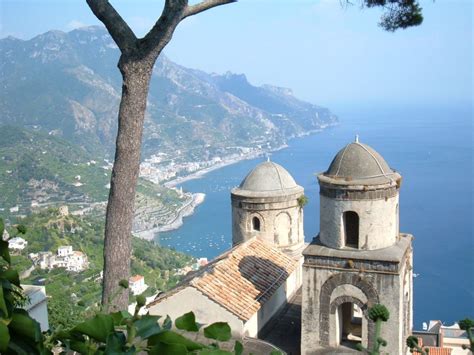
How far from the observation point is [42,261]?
139ft

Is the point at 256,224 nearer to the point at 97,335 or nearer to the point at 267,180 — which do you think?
the point at 267,180

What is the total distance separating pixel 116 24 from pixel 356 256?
5638mm

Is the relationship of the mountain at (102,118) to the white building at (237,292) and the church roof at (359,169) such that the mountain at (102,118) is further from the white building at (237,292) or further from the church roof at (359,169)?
the church roof at (359,169)

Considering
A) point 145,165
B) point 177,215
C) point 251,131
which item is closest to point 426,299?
point 177,215

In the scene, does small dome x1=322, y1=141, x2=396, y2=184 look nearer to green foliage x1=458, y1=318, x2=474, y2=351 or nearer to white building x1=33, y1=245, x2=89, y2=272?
green foliage x1=458, y1=318, x2=474, y2=351

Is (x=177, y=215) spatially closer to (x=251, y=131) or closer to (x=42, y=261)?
(x=42, y=261)

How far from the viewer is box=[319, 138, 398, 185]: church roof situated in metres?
9.80

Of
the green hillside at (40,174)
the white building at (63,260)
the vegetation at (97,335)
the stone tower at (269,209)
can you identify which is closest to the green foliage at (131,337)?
the vegetation at (97,335)

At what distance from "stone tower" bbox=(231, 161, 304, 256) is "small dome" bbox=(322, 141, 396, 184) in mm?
4000

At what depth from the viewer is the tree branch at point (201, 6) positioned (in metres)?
6.60

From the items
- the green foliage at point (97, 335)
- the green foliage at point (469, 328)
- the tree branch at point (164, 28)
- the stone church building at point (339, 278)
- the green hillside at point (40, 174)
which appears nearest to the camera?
the green foliage at point (97, 335)

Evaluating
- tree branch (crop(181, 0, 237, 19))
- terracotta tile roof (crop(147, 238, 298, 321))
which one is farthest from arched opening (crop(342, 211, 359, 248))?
tree branch (crop(181, 0, 237, 19))

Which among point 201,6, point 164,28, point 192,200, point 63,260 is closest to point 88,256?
point 63,260

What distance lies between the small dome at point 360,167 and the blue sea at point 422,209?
115ft
